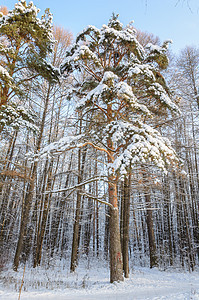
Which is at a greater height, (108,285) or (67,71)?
(67,71)

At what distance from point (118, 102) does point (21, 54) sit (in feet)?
14.1

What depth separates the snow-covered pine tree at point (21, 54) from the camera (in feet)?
22.6

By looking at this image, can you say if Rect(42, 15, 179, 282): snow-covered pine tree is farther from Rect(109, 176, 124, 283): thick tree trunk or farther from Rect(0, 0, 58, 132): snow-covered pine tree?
Rect(0, 0, 58, 132): snow-covered pine tree

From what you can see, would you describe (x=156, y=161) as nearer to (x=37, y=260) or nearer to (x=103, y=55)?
(x=103, y=55)

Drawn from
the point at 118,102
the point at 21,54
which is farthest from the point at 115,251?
the point at 21,54

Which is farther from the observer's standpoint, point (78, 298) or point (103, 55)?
point (103, 55)

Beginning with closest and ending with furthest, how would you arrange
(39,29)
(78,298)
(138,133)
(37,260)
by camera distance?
(78,298) → (138,133) → (39,29) → (37,260)

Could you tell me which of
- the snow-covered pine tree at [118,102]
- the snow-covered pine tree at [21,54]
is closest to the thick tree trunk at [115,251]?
the snow-covered pine tree at [118,102]

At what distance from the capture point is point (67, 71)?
7.64 metres

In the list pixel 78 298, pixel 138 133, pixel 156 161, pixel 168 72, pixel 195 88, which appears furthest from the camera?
pixel 195 88

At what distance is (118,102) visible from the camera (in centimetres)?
692

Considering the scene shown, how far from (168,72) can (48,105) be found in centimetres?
628

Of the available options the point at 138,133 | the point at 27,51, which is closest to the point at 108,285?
the point at 138,133

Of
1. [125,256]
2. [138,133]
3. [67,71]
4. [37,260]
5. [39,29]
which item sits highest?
[39,29]
